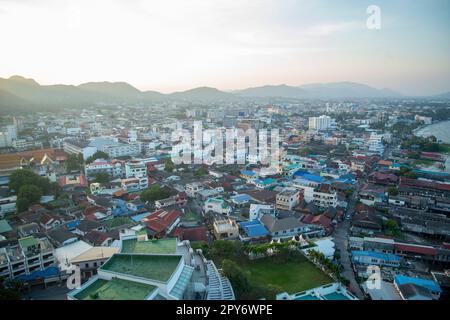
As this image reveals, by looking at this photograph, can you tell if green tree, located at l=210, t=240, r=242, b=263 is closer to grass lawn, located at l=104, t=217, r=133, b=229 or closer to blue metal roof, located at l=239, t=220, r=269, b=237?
blue metal roof, located at l=239, t=220, r=269, b=237

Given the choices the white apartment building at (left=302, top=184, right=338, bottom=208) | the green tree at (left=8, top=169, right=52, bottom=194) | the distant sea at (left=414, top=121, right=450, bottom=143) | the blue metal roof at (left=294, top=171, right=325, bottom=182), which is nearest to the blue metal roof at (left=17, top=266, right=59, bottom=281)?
the green tree at (left=8, top=169, right=52, bottom=194)

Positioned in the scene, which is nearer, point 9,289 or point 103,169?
point 9,289

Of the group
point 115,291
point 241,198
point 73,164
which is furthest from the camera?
point 73,164

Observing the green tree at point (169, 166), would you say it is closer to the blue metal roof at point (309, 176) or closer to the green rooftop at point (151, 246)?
the blue metal roof at point (309, 176)

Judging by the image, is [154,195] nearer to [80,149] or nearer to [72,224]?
[72,224]

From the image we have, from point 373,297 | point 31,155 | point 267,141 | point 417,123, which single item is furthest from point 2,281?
point 417,123

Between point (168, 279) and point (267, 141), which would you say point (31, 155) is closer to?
point (267, 141)

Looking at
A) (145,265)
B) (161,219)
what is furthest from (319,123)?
(145,265)

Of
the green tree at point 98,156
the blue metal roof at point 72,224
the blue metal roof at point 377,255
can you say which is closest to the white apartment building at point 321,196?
the blue metal roof at point 377,255
